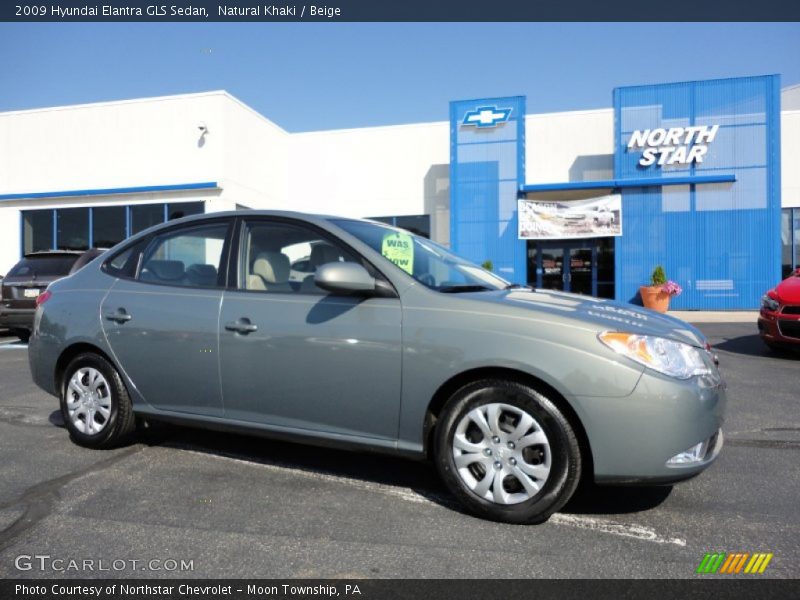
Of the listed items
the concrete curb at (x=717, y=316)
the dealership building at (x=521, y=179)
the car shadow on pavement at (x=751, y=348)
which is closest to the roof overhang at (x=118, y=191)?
the dealership building at (x=521, y=179)

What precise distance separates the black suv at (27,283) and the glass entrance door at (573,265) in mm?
13611

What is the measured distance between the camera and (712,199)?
17766 millimetres

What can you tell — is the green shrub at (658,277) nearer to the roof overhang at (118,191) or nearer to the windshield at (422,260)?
the roof overhang at (118,191)

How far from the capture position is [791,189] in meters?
19.3

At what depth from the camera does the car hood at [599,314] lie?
2.94 m

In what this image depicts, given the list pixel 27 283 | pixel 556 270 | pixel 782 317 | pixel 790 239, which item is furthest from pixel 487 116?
pixel 27 283

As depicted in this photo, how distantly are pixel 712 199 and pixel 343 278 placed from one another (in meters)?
17.6

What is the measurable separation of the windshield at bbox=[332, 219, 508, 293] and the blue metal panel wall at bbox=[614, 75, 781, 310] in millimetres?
15659

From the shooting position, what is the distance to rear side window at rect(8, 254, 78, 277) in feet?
32.8

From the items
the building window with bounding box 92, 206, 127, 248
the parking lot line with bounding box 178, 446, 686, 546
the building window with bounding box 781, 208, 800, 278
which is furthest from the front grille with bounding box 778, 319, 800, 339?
the building window with bounding box 92, 206, 127, 248

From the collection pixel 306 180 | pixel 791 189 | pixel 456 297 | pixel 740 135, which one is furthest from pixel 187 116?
pixel 791 189

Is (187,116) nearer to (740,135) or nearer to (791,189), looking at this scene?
(740,135)

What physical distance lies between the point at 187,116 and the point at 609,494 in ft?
59.4
